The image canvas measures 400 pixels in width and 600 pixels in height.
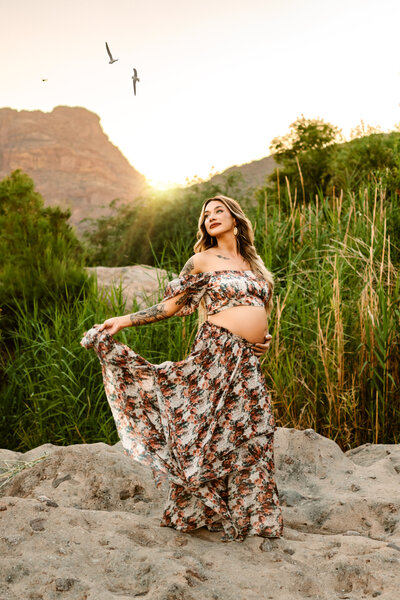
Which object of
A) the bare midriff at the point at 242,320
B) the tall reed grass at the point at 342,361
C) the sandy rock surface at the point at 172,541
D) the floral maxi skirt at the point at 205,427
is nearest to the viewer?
the sandy rock surface at the point at 172,541

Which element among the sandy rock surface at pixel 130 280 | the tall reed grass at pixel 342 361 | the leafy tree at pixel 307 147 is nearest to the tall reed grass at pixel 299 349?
the tall reed grass at pixel 342 361

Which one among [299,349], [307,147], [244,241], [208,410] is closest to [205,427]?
[208,410]

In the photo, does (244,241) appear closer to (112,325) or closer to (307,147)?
(112,325)

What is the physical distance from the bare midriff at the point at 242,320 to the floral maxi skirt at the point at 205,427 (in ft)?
0.12

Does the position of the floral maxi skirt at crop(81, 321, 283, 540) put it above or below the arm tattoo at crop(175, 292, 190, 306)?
below

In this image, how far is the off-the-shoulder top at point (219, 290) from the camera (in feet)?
10.6

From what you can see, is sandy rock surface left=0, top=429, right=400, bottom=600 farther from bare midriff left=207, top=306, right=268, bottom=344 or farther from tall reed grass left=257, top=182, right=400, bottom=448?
bare midriff left=207, top=306, right=268, bottom=344

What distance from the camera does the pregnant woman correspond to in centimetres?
308

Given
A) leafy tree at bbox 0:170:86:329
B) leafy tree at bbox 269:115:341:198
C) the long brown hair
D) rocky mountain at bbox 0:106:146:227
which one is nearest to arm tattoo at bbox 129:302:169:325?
the long brown hair

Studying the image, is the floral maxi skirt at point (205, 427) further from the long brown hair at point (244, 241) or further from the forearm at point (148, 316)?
the long brown hair at point (244, 241)

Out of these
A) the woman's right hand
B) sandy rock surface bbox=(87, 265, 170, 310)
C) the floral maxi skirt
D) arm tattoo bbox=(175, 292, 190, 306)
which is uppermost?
arm tattoo bbox=(175, 292, 190, 306)

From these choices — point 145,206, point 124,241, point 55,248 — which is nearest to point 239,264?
point 55,248

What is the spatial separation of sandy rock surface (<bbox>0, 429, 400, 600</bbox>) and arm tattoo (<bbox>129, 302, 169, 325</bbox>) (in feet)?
3.33

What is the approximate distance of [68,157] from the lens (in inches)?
3531
